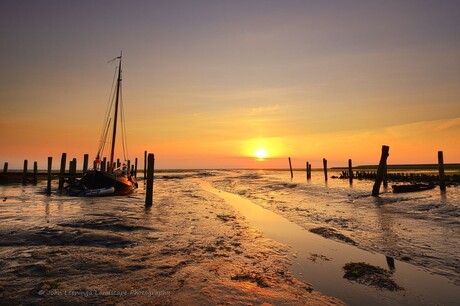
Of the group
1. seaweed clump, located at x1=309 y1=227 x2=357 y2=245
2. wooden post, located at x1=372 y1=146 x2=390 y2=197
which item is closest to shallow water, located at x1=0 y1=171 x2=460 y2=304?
seaweed clump, located at x1=309 y1=227 x2=357 y2=245

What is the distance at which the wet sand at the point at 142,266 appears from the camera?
4.55m

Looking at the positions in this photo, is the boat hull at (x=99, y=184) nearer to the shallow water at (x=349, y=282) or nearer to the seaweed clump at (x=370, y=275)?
the shallow water at (x=349, y=282)

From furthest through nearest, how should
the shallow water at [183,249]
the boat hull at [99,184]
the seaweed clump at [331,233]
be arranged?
the boat hull at [99,184] → the seaweed clump at [331,233] → the shallow water at [183,249]

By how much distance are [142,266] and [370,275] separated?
16.2ft

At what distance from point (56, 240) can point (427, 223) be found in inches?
537

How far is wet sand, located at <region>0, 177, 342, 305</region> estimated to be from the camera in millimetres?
4547

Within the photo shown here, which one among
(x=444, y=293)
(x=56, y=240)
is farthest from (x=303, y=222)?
(x=56, y=240)

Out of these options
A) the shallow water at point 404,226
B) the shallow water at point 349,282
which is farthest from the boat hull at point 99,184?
the shallow water at point 349,282

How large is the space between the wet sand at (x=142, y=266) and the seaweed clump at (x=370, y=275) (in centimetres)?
119

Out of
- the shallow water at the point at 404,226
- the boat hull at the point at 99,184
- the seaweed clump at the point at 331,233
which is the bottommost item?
the seaweed clump at the point at 331,233

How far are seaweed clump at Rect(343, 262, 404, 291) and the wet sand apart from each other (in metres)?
1.19

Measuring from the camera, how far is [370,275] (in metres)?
5.80

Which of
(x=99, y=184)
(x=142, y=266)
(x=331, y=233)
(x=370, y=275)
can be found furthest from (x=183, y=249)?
(x=99, y=184)

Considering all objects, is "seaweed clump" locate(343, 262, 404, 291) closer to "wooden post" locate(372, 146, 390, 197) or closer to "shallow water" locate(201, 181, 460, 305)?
"shallow water" locate(201, 181, 460, 305)
